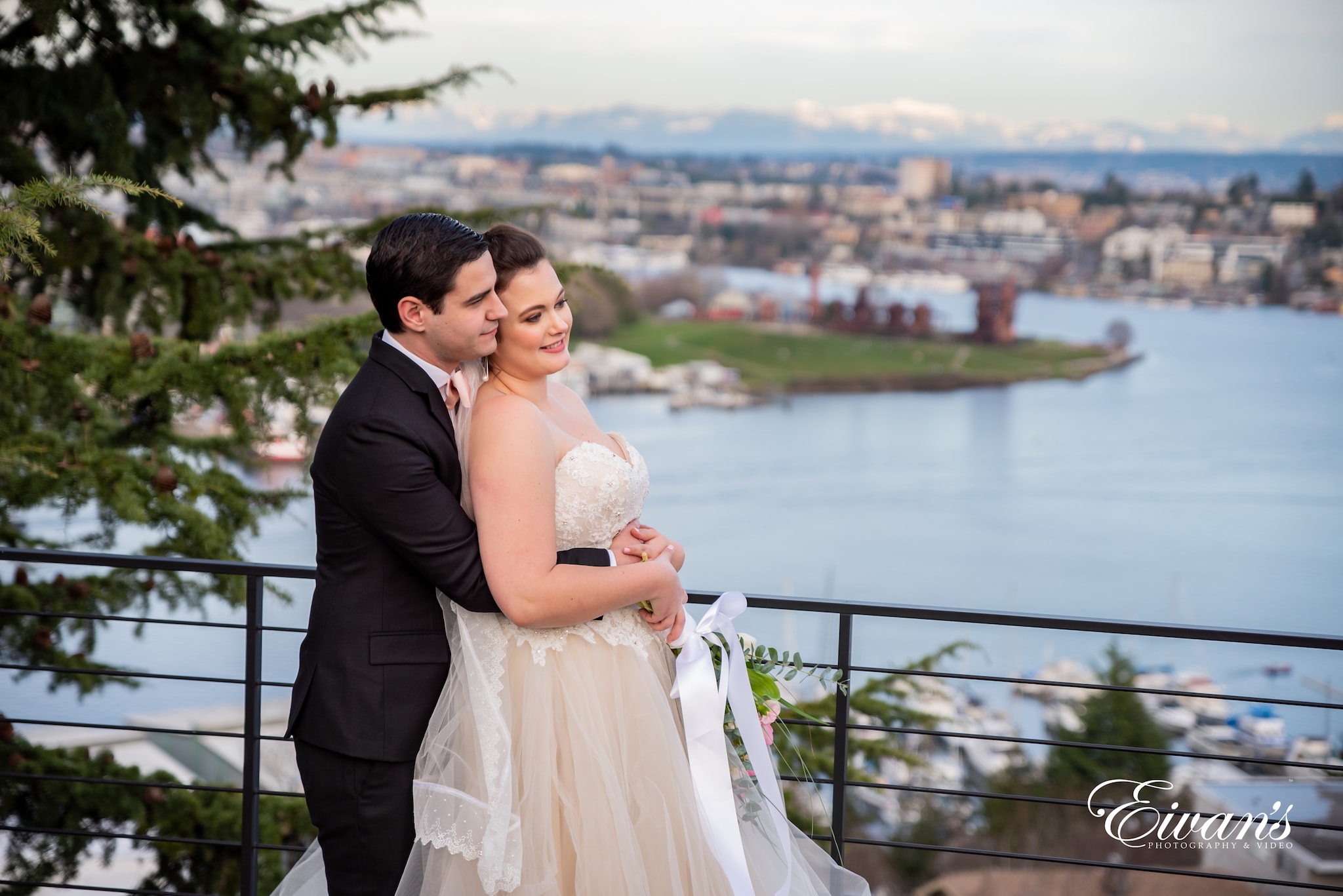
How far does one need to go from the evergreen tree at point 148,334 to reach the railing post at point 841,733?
2199 millimetres

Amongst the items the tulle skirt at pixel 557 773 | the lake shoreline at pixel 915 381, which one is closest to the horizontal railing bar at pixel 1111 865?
the tulle skirt at pixel 557 773

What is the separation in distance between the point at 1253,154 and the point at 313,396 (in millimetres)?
52456

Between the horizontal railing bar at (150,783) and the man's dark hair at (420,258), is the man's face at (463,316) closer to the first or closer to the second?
the man's dark hair at (420,258)

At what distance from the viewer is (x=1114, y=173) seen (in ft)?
152

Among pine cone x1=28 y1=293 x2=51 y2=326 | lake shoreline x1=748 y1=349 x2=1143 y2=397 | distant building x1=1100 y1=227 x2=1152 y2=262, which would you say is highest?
distant building x1=1100 y1=227 x2=1152 y2=262

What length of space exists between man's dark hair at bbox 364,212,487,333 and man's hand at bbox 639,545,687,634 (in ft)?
1.80

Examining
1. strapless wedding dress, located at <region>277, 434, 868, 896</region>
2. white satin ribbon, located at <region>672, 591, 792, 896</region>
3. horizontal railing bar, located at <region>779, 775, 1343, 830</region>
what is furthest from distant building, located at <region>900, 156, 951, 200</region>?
strapless wedding dress, located at <region>277, 434, 868, 896</region>

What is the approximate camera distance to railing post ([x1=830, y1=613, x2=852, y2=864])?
2.12 m

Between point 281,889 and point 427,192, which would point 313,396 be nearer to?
point 281,889

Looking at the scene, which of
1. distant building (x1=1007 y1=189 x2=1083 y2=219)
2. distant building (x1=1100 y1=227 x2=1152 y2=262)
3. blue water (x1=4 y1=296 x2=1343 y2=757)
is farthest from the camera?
distant building (x1=1007 y1=189 x2=1083 y2=219)

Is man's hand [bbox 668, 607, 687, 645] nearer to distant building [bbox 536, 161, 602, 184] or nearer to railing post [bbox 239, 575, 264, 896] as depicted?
railing post [bbox 239, 575, 264, 896]

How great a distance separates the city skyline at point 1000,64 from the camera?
49.4m

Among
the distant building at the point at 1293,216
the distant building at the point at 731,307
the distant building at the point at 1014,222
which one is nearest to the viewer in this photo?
the distant building at the point at 1293,216

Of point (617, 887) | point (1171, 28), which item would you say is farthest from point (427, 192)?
point (1171, 28)
